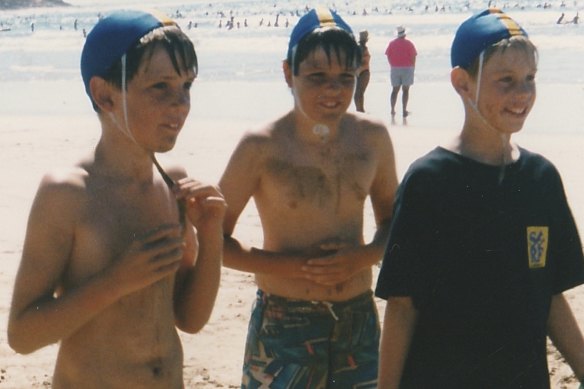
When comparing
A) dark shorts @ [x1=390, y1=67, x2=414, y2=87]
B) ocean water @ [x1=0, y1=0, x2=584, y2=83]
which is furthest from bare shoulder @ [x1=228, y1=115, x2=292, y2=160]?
ocean water @ [x1=0, y1=0, x2=584, y2=83]

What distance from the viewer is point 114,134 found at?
285 centimetres

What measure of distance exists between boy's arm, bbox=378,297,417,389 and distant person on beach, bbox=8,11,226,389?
0.54 m

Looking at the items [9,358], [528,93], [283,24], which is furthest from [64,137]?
[283,24]

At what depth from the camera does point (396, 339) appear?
9.44 ft

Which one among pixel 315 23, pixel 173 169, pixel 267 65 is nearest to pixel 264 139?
pixel 315 23

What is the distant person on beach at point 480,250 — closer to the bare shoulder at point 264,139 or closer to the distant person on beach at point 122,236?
the distant person on beach at point 122,236

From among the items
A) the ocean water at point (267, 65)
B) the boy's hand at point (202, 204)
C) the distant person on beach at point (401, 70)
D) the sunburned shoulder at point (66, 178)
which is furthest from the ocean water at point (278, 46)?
the sunburned shoulder at point (66, 178)

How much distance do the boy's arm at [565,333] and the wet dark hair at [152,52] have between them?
1329 millimetres

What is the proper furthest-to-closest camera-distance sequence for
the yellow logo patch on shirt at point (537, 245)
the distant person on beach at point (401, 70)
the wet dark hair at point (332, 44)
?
1. the distant person on beach at point (401, 70)
2. the wet dark hair at point (332, 44)
3. the yellow logo patch on shirt at point (537, 245)

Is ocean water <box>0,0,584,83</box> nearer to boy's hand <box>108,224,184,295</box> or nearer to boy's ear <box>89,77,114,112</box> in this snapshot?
boy's ear <box>89,77,114,112</box>

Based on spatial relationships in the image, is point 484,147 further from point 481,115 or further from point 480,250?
point 480,250

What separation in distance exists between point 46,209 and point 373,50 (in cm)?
3634

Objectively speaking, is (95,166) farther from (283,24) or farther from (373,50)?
(283,24)

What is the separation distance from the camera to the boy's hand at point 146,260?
262 centimetres
